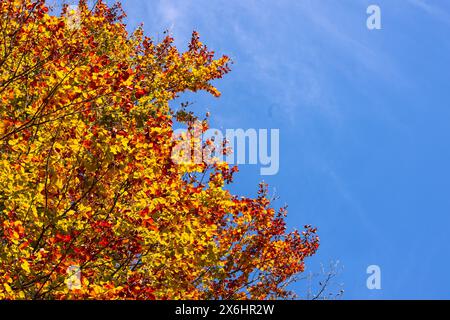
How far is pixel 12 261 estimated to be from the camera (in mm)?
10883

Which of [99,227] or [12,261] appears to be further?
[99,227]

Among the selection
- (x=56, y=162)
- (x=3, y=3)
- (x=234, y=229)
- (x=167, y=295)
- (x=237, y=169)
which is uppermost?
(x=3, y=3)

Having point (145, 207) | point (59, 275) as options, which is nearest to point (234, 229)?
point (145, 207)

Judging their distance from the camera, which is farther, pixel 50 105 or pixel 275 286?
pixel 275 286

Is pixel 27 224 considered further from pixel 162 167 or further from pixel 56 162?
pixel 162 167

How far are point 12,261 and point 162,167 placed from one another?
4247mm

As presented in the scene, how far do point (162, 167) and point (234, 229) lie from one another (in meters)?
7.16

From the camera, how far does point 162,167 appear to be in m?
13.6
